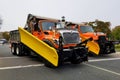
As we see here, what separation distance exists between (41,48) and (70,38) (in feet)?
5.65

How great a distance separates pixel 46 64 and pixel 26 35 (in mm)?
2745

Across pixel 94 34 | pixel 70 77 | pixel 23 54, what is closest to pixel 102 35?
pixel 94 34

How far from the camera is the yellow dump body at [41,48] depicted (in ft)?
35.6

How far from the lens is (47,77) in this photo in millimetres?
9211

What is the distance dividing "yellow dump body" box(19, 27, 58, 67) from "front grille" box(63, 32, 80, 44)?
1262 millimetres

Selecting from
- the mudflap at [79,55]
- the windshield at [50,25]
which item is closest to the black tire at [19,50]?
the windshield at [50,25]

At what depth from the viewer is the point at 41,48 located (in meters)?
12.0

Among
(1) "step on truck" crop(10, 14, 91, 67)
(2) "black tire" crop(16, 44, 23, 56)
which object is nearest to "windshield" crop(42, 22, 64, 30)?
(1) "step on truck" crop(10, 14, 91, 67)

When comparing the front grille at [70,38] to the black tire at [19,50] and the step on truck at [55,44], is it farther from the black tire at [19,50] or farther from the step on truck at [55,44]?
the black tire at [19,50]

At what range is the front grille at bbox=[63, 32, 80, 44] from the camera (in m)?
12.2

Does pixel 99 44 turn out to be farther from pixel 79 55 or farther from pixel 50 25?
pixel 79 55

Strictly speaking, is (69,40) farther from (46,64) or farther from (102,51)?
(102,51)

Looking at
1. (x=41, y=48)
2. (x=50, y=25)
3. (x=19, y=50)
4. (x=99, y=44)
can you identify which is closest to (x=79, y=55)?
(x=41, y=48)

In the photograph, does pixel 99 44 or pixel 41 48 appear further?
pixel 99 44
